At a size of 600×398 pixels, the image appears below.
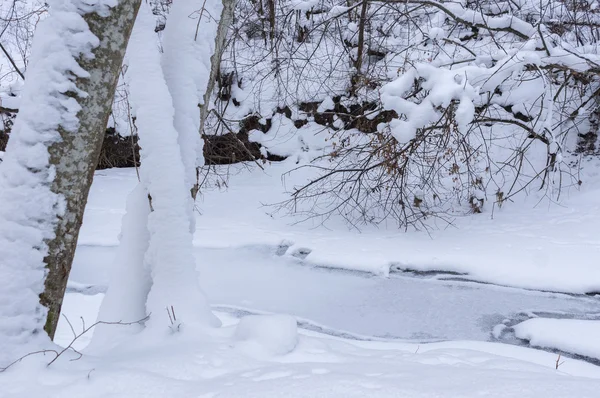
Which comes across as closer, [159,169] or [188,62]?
[159,169]

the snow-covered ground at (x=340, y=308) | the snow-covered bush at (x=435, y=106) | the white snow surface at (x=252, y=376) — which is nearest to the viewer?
the white snow surface at (x=252, y=376)

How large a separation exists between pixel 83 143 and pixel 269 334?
1.23 meters

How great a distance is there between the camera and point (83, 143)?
218 centimetres

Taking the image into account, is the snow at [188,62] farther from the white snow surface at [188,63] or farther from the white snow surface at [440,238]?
the white snow surface at [440,238]

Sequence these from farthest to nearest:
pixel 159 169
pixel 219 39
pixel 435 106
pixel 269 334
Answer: pixel 435 106 < pixel 219 39 < pixel 159 169 < pixel 269 334

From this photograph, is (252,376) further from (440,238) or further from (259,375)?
(440,238)

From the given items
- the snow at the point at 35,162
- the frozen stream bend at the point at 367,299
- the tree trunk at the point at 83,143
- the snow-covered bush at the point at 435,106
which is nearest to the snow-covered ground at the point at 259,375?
the snow at the point at 35,162

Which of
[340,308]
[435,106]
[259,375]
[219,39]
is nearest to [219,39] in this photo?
[219,39]

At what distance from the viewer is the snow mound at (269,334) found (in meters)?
2.55

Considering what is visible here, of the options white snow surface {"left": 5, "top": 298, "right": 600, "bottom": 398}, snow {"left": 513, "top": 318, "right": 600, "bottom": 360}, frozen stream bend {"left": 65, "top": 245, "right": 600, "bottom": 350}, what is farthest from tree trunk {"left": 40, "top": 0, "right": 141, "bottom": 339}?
snow {"left": 513, "top": 318, "right": 600, "bottom": 360}

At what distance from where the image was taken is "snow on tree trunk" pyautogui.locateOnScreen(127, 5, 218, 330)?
298 cm

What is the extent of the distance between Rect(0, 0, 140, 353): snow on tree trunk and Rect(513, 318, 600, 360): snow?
12.3 ft

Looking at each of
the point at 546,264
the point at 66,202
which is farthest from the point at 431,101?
the point at 66,202

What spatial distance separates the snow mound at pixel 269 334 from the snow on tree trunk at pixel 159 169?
1.30 ft
